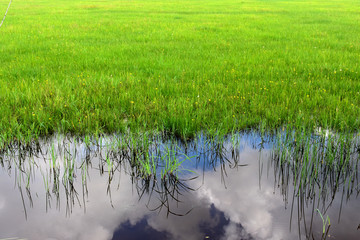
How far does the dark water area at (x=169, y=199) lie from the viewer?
2879 mm

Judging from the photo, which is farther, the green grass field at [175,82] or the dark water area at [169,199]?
the green grass field at [175,82]

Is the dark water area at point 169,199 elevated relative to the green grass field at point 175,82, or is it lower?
lower

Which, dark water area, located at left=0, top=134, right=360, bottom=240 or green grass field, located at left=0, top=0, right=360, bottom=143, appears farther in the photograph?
green grass field, located at left=0, top=0, right=360, bottom=143

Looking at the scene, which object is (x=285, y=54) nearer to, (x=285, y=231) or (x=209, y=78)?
(x=209, y=78)

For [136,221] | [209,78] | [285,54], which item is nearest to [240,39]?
[285,54]

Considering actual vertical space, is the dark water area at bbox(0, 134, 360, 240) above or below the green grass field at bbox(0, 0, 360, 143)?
below

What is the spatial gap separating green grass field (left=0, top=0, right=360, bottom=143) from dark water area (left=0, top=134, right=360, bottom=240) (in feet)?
2.38

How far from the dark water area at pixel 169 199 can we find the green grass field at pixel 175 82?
725 millimetres

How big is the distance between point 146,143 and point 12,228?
1.75 metres

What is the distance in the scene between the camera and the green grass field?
4.99 metres

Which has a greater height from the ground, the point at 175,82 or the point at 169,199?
the point at 175,82

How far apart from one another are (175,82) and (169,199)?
391cm

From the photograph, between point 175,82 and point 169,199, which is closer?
point 169,199

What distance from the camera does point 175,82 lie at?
6.93 meters
